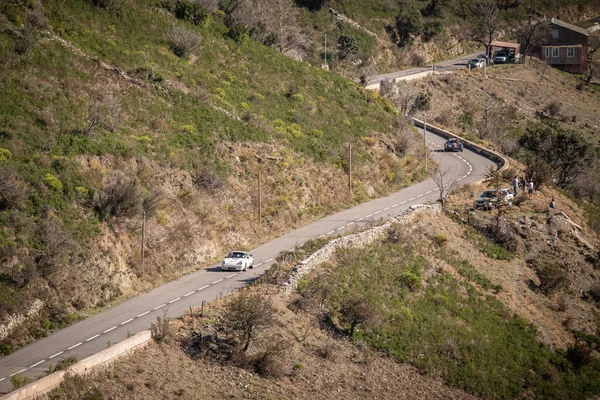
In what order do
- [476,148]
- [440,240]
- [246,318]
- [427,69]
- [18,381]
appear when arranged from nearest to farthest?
[18,381] → [246,318] → [440,240] → [476,148] → [427,69]

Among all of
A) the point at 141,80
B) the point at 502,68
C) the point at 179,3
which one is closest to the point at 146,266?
the point at 141,80

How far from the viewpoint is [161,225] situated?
3944cm

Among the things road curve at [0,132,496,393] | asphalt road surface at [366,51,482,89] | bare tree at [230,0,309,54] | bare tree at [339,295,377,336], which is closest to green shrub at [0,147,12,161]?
road curve at [0,132,496,393]

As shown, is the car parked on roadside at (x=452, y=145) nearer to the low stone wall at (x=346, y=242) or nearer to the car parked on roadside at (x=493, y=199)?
the car parked on roadside at (x=493, y=199)

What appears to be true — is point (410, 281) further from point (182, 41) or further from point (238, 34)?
point (238, 34)

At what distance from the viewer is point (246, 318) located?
28.9 meters

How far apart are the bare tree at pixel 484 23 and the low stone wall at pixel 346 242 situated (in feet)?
249

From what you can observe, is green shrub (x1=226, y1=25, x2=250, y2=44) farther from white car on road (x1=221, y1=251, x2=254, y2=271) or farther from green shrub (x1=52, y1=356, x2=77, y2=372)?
green shrub (x1=52, y1=356, x2=77, y2=372)

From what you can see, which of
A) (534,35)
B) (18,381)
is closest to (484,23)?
(534,35)

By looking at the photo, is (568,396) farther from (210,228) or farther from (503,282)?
(210,228)

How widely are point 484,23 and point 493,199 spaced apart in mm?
78234

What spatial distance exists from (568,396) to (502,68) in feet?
256

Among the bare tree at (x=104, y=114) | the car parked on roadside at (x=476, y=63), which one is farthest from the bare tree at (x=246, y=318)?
the car parked on roadside at (x=476, y=63)

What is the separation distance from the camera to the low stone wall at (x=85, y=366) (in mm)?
22391
